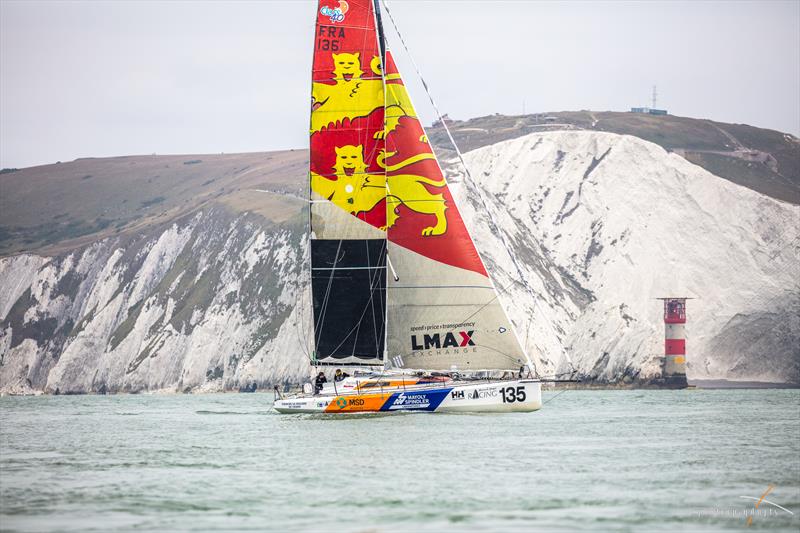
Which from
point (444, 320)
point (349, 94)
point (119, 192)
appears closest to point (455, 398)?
point (444, 320)

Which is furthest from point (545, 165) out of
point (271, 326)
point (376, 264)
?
point (376, 264)

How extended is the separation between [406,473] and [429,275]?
52.3ft

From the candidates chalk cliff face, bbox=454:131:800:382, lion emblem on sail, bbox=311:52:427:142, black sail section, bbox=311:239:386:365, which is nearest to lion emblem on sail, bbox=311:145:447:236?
lion emblem on sail, bbox=311:52:427:142

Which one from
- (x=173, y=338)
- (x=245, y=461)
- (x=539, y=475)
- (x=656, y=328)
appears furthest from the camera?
(x=173, y=338)

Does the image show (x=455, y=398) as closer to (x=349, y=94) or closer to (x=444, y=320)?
(x=444, y=320)

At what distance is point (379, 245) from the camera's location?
1805 inches

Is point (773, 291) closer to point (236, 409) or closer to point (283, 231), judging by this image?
point (283, 231)

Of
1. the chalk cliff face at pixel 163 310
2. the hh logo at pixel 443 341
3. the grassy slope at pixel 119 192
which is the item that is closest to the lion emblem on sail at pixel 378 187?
the hh logo at pixel 443 341

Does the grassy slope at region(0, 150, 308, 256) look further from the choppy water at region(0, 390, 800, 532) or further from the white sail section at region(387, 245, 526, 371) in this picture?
the choppy water at region(0, 390, 800, 532)

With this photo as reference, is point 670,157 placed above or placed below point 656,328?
above

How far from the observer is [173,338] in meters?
104

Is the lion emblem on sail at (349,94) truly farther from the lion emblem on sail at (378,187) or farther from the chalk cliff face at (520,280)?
the chalk cliff face at (520,280)

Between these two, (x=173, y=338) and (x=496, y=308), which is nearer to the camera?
(x=496, y=308)

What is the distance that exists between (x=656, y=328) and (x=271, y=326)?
3066 cm
